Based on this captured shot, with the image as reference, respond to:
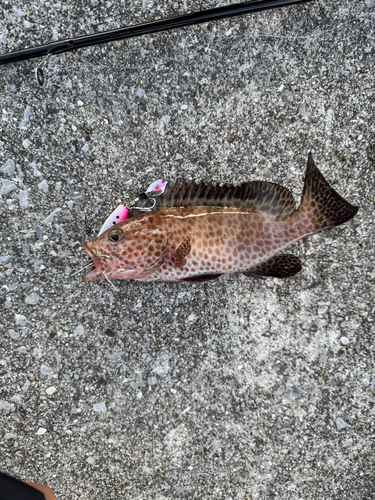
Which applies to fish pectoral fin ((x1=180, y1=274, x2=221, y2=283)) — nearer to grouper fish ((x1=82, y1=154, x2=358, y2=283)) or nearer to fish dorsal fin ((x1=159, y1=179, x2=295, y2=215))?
grouper fish ((x1=82, y1=154, x2=358, y2=283))

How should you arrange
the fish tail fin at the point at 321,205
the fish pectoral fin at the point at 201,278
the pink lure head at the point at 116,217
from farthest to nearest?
the pink lure head at the point at 116,217 < the fish pectoral fin at the point at 201,278 < the fish tail fin at the point at 321,205

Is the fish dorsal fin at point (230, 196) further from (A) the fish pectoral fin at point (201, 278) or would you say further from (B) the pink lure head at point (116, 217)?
(A) the fish pectoral fin at point (201, 278)

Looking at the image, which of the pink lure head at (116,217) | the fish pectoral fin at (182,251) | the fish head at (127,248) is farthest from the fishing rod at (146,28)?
the fish pectoral fin at (182,251)

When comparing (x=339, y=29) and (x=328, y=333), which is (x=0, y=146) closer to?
(x=339, y=29)

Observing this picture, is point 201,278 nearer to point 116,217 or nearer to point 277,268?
point 277,268

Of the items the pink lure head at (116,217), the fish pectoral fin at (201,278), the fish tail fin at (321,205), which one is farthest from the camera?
the pink lure head at (116,217)

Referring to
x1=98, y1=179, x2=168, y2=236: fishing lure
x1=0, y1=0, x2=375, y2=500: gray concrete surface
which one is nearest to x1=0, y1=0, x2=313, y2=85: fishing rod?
x1=0, y1=0, x2=375, y2=500: gray concrete surface

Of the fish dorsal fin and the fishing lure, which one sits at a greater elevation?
the fish dorsal fin

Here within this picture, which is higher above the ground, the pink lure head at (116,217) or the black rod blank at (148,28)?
the black rod blank at (148,28)

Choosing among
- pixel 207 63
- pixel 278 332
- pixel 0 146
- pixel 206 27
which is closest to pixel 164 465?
pixel 278 332
